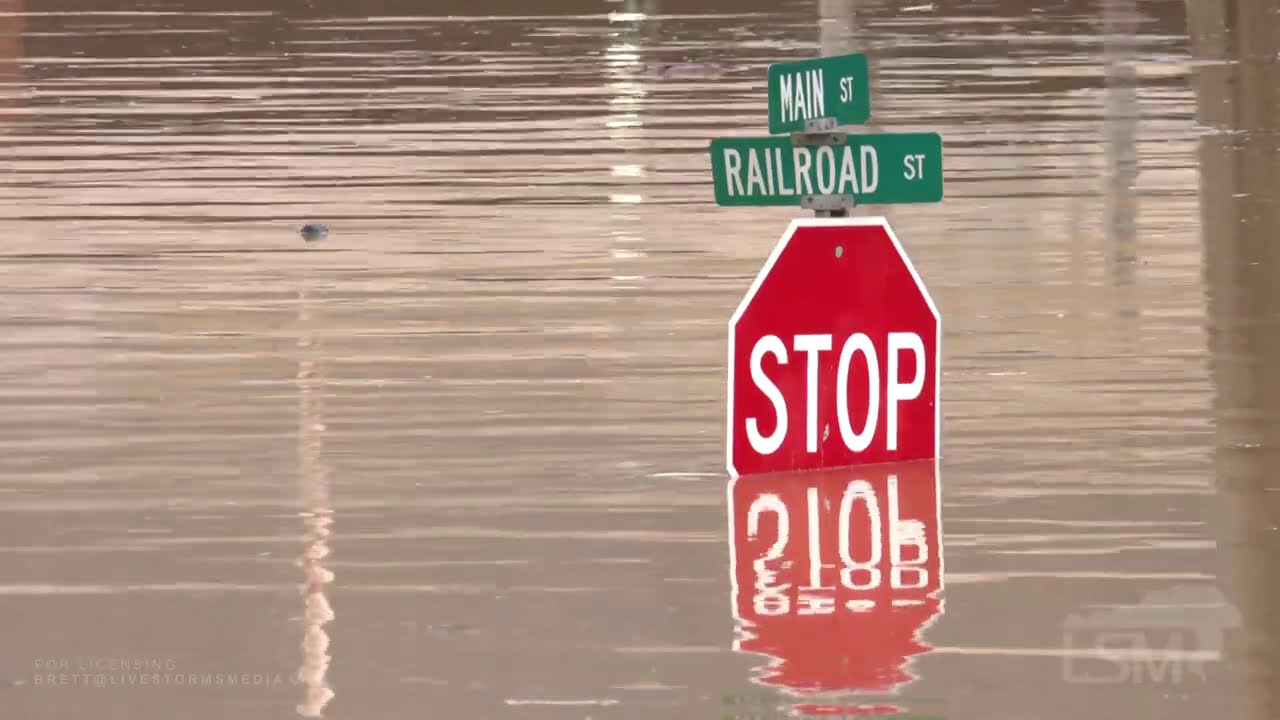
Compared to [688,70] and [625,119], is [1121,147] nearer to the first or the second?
[625,119]

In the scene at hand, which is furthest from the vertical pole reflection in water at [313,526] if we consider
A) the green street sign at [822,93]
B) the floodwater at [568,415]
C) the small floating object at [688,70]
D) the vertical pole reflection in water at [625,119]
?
the small floating object at [688,70]

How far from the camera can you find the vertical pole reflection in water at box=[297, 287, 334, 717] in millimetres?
6305

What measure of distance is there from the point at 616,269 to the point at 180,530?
5801mm

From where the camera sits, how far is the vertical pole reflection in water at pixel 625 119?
14.5m

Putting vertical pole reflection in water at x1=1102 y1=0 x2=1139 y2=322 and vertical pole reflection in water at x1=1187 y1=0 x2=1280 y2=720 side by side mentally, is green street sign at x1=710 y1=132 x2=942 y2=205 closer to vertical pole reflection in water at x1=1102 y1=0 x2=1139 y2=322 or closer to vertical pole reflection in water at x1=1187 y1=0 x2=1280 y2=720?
vertical pole reflection in water at x1=1187 y1=0 x2=1280 y2=720

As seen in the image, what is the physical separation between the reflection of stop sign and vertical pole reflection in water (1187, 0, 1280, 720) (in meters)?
0.89

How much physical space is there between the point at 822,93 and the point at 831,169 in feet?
0.70

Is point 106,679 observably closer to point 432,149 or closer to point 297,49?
point 432,149

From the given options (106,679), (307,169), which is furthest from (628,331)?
(307,169)

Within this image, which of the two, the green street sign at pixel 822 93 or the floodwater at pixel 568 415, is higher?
the green street sign at pixel 822 93

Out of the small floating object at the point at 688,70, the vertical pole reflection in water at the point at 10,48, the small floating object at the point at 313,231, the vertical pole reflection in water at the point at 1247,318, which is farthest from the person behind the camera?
the small floating object at the point at 688,70
